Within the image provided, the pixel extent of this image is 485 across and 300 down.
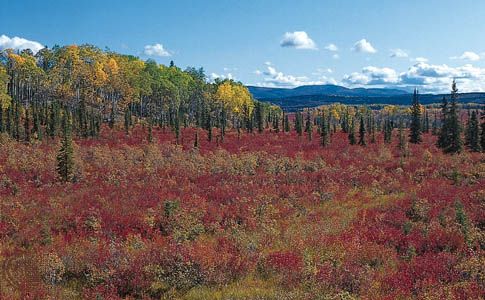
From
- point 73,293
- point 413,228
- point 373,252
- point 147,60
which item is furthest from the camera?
point 147,60

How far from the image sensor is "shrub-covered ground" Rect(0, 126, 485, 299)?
1023 cm

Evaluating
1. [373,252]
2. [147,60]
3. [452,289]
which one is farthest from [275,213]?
[147,60]

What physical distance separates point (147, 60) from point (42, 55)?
25.3m

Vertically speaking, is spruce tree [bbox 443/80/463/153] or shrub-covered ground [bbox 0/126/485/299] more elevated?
spruce tree [bbox 443/80/463/153]

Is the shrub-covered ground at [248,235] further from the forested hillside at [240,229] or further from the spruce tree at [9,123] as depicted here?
the spruce tree at [9,123]

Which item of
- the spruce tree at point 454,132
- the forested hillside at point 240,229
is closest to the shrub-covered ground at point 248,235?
the forested hillside at point 240,229

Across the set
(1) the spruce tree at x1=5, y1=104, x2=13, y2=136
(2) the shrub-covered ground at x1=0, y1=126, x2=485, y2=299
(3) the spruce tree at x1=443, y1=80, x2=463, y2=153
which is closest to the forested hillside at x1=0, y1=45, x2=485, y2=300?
(2) the shrub-covered ground at x1=0, y1=126, x2=485, y2=299

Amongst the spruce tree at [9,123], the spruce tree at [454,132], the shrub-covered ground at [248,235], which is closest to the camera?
the shrub-covered ground at [248,235]

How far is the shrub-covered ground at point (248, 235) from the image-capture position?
10227mm

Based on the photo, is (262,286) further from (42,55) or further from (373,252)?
(42,55)

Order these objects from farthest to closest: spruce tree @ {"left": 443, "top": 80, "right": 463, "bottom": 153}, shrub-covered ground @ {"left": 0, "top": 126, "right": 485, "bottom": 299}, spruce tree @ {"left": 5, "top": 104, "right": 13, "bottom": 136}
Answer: spruce tree @ {"left": 5, "top": 104, "right": 13, "bottom": 136} → spruce tree @ {"left": 443, "top": 80, "right": 463, "bottom": 153} → shrub-covered ground @ {"left": 0, "top": 126, "right": 485, "bottom": 299}

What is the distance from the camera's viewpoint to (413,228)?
15.2 metres

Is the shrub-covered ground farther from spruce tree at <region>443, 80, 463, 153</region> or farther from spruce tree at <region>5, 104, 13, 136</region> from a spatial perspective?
spruce tree at <region>5, 104, 13, 136</region>

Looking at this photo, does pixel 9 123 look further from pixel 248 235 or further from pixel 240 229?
pixel 248 235
